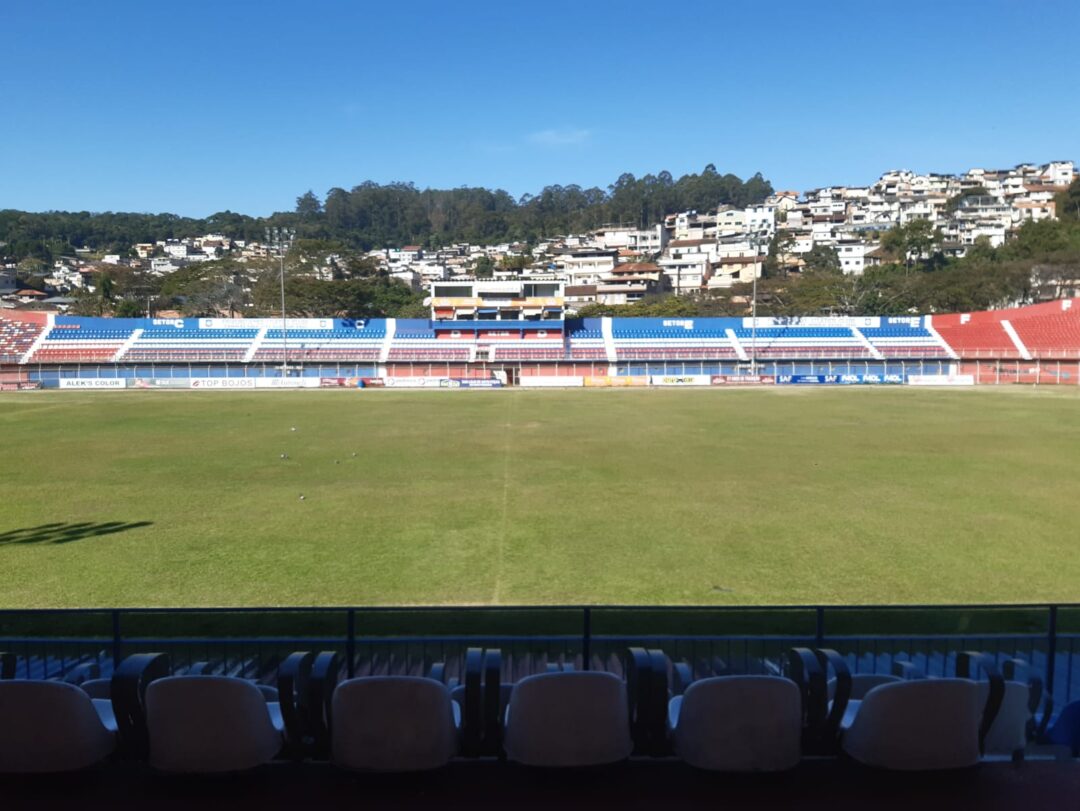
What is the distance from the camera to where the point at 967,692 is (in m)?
2.95

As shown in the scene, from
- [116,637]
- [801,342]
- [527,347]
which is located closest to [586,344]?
[527,347]

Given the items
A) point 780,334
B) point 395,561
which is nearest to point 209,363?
point 780,334

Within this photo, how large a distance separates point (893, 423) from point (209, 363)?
5187 centimetres

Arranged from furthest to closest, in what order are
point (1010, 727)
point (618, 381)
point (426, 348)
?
1. point (426, 348)
2. point (618, 381)
3. point (1010, 727)

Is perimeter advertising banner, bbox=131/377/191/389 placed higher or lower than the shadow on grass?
lower

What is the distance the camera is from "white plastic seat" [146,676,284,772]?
2939 millimetres

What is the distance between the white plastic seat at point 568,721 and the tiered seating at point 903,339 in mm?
66750

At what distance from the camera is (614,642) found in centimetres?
518

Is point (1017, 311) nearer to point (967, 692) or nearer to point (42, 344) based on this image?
point (967, 692)

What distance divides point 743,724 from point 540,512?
12996mm

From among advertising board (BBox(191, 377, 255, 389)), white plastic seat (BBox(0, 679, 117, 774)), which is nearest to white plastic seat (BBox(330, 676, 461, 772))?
white plastic seat (BBox(0, 679, 117, 774))

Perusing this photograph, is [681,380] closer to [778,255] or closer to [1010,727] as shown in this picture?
[1010,727]

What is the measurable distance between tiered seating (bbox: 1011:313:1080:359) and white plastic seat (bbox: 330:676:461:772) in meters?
65.0

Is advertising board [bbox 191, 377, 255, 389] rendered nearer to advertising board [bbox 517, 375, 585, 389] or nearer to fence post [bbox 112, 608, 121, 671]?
advertising board [bbox 517, 375, 585, 389]
